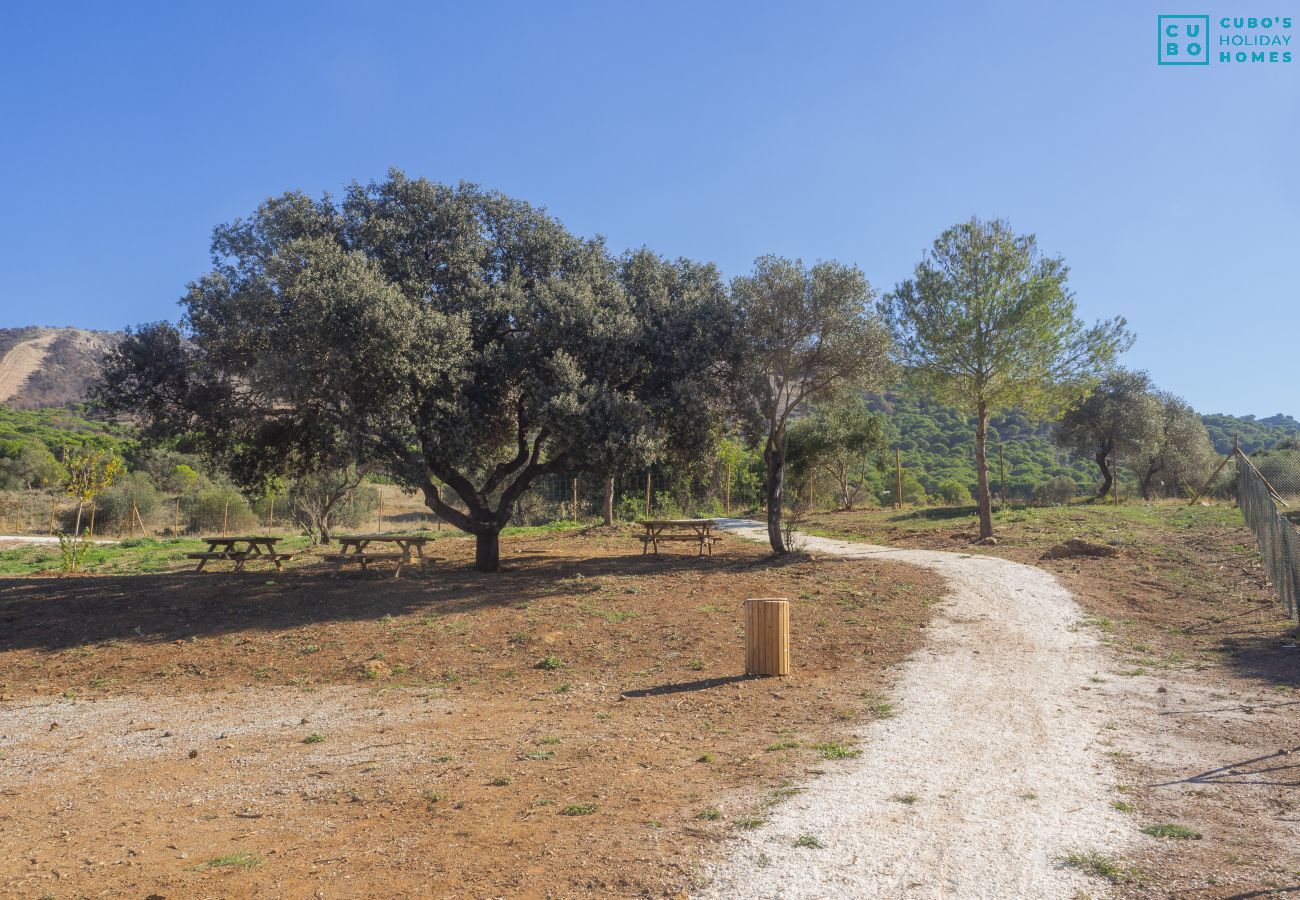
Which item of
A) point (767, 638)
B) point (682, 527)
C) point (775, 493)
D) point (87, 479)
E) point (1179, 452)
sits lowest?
point (767, 638)

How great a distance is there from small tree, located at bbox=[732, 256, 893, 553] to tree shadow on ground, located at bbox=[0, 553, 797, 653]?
4032 millimetres

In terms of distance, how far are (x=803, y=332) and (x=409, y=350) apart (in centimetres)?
844

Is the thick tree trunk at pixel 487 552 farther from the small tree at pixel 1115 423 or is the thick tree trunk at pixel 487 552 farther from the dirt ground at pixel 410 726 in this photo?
the small tree at pixel 1115 423

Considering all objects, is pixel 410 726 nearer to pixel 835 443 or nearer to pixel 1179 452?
pixel 835 443

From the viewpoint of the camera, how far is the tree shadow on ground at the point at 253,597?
12.1 metres

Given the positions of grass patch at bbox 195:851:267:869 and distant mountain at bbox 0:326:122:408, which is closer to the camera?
grass patch at bbox 195:851:267:869

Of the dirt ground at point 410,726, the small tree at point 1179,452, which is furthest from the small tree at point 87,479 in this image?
the small tree at point 1179,452

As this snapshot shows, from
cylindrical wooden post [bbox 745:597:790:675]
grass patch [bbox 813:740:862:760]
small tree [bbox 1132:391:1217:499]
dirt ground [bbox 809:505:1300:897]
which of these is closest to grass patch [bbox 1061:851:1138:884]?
dirt ground [bbox 809:505:1300:897]

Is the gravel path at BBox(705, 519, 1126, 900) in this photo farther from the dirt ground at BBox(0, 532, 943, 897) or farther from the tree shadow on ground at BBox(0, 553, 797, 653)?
the tree shadow on ground at BBox(0, 553, 797, 653)

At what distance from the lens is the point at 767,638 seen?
31.3ft

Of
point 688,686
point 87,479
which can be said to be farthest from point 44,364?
point 688,686

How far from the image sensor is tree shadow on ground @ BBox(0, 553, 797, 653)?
12.1 metres

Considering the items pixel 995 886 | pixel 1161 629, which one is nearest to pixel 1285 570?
pixel 1161 629

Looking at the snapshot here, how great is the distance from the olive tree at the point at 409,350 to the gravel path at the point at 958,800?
7.69 meters
